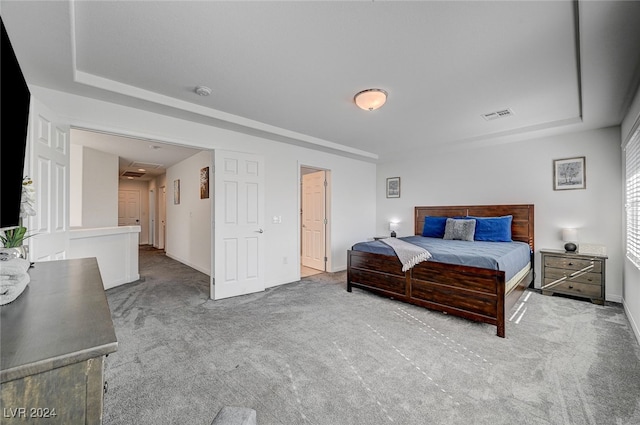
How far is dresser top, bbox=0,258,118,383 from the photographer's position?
583mm

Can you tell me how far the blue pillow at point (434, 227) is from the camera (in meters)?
4.85

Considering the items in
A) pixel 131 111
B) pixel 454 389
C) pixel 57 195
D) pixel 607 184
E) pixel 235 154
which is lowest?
pixel 454 389

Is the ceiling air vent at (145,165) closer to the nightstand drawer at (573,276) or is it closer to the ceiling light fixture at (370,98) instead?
the ceiling light fixture at (370,98)

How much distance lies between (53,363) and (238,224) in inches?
132

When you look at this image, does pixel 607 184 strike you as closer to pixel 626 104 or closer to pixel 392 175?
pixel 626 104

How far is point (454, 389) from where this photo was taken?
1.85 metres

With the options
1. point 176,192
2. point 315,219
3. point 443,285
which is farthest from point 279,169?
point 176,192

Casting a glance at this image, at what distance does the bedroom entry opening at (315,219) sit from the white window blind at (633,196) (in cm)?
396

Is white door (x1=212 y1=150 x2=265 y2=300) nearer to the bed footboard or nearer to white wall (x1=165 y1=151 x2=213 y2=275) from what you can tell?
white wall (x1=165 y1=151 x2=213 y2=275)

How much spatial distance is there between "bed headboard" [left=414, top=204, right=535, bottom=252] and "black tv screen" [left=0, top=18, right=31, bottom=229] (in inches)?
213

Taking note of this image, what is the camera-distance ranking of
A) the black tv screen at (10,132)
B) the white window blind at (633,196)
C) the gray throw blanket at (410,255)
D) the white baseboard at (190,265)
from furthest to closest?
the white baseboard at (190,265) → the gray throw blanket at (410,255) → the white window blind at (633,196) → the black tv screen at (10,132)

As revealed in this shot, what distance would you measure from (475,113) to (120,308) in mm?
4960

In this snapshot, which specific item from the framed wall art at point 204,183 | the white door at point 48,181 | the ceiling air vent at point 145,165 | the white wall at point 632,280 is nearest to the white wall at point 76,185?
the ceiling air vent at point 145,165

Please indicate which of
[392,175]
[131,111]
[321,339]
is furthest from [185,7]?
[392,175]
